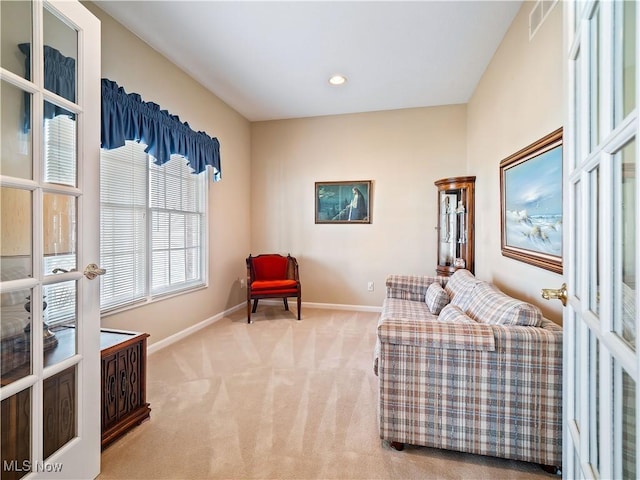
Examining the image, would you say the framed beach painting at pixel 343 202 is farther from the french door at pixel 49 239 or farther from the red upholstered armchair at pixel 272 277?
the french door at pixel 49 239

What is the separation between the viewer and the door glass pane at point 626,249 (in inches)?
23.0

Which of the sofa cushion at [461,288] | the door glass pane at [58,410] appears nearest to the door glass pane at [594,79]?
the sofa cushion at [461,288]

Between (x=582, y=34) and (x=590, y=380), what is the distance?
0.93m

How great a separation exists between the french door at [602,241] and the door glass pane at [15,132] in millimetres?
1693

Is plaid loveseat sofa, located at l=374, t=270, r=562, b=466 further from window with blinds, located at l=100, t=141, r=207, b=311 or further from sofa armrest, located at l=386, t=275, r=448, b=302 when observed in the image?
window with blinds, located at l=100, t=141, r=207, b=311

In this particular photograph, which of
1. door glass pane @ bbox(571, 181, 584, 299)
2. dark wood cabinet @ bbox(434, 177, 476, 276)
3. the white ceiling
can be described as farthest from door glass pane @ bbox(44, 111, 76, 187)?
dark wood cabinet @ bbox(434, 177, 476, 276)

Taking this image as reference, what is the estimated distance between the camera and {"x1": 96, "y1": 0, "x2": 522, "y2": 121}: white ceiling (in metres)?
2.25

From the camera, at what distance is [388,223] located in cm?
422

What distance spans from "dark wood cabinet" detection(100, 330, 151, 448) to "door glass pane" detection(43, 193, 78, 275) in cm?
64

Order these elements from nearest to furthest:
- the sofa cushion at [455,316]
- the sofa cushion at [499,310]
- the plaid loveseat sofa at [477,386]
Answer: the plaid loveseat sofa at [477,386] → the sofa cushion at [499,310] → the sofa cushion at [455,316]

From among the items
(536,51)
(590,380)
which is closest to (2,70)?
(590,380)

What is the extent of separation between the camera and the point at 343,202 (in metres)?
4.35

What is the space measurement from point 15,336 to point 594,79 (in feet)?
6.35

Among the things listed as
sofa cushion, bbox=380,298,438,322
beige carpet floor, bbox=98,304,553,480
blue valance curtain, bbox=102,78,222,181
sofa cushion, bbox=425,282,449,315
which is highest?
blue valance curtain, bbox=102,78,222,181
